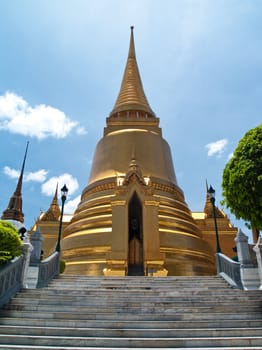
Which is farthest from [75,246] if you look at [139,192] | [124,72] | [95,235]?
[124,72]

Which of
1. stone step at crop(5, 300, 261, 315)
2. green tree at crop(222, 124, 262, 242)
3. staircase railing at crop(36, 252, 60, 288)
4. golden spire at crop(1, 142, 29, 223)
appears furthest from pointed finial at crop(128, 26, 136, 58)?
stone step at crop(5, 300, 261, 315)

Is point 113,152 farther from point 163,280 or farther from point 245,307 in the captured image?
point 245,307

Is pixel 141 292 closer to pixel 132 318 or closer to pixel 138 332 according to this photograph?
pixel 132 318

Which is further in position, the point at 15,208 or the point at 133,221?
the point at 15,208

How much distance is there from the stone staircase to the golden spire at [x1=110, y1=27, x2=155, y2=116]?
19.0 metres

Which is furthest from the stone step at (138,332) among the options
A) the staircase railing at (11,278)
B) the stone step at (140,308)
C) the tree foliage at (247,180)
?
the tree foliage at (247,180)

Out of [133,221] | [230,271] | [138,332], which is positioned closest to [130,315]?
[138,332]

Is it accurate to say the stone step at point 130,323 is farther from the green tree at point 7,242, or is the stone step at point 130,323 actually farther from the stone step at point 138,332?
the green tree at point 7,242

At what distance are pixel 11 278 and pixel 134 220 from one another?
8.93 m

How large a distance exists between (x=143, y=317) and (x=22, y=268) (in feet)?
14.4

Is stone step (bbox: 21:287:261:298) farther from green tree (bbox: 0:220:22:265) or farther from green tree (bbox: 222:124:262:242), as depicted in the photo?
green tree (bbox: 222:124:262:242)

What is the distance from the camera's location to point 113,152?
2109 cm

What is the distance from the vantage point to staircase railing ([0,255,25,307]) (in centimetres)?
735

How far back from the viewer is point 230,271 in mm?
10391
